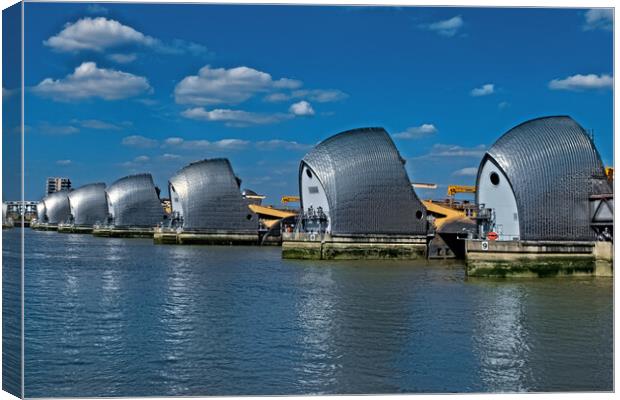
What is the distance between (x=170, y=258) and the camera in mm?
42750

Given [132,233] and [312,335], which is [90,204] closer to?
[132,233]

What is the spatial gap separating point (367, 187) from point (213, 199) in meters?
22.4

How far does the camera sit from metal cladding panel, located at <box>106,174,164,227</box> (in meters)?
80.1

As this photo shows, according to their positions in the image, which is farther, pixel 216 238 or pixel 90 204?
pixel 90 204

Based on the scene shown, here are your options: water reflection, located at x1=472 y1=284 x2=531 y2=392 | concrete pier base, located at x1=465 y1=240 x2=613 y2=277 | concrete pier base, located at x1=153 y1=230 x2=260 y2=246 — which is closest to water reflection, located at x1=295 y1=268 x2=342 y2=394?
water reflection, located at x1=472 y1=284 x2=531 y2=392

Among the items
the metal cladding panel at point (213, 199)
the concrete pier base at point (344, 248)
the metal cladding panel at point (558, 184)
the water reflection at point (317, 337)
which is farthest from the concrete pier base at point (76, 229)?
the metal cladding panel at point (558, 184)

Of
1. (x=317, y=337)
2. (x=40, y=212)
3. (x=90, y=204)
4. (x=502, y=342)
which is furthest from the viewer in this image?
(x=40, y=212)

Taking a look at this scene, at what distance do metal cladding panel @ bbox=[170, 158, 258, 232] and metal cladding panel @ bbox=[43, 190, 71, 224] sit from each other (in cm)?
4906

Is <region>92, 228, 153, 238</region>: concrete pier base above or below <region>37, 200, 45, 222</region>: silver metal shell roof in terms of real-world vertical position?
below

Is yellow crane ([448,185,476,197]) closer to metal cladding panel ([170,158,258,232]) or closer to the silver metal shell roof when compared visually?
metal cladding panel ([170,158,258,232])

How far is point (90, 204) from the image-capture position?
95.2 meters

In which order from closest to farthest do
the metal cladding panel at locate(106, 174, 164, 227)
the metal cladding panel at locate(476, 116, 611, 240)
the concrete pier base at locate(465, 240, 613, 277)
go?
1. the concrete pier base at locate(465, 240, 613, 277)
2. the metal cladding panel at locate(476, 116, 611, 240)
3. the metal cladding panel at locate(106, 174, 164, 227)

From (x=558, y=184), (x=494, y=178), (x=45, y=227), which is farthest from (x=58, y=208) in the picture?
(x=558, y=184)

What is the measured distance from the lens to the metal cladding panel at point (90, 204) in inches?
3735
